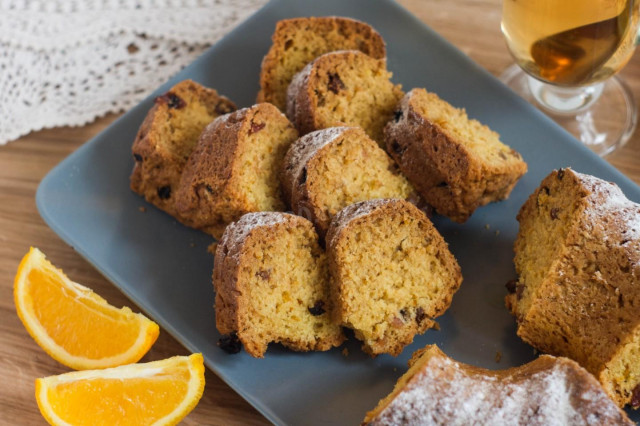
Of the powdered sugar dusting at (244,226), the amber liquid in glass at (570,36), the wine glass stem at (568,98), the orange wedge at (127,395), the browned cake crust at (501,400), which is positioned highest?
the amber liquid in glass at (570,36)

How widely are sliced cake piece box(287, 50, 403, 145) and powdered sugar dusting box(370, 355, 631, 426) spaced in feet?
3.78

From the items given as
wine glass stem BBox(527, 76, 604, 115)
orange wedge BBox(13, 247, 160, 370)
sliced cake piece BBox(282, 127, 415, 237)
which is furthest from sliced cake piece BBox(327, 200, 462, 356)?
wine glass stem BBox(527, 76, 604, 115)

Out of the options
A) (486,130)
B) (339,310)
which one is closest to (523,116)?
(486,130)

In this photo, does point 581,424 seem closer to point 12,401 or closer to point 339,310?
point 339,310

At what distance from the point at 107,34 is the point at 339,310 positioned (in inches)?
86.1

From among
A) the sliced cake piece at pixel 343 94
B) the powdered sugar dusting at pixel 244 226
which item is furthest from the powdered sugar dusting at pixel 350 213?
the sliced cake piece at pixel 343 94

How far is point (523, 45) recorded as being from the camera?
3.08m

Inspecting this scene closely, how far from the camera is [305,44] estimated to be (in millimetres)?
3438

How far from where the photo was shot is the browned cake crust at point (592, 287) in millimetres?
2527

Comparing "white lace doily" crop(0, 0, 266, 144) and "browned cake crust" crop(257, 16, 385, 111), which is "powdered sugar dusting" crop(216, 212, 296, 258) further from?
"white lace doily" crop(0, 0, 266, 144)

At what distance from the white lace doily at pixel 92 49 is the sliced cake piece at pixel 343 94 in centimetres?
103

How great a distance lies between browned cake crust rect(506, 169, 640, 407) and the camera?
2527mm

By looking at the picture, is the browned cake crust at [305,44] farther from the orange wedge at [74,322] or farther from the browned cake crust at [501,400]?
the browned cake crust at [501,400]

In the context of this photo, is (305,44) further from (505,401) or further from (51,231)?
(505,401)
